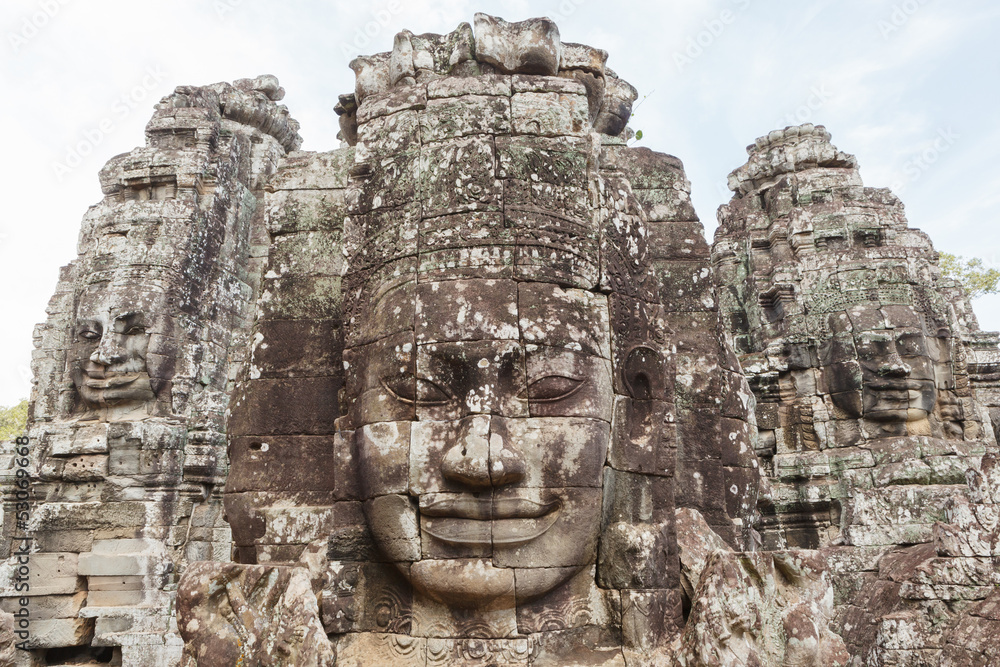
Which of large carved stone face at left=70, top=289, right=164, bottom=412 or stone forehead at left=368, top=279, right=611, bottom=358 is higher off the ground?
large carved stone face at left=70, top=289, right=164, bottom=412

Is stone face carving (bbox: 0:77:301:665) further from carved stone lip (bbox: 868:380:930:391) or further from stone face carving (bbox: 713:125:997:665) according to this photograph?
carved stone lip (bbox: 868:380:930:391)

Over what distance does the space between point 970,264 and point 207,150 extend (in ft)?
91.9

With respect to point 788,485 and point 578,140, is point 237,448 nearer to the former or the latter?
point 578,140

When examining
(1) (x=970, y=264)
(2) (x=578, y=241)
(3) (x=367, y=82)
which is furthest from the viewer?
(1) (x=970, y=264)

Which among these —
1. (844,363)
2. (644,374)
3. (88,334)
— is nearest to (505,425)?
(644,374)

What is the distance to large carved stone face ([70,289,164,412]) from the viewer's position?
31.1 feet

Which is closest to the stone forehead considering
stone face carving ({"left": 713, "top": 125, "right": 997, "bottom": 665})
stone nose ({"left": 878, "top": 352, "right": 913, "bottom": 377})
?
Result: stone face carving ({"left": 713, "top": 125, "right": 997, "bottom": 665})

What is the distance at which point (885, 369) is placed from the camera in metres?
10.9

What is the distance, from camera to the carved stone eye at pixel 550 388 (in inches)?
151

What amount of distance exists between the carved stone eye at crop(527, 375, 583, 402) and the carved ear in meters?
0.47

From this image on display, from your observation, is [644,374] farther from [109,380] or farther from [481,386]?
[109,380]

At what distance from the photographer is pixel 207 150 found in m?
10.7

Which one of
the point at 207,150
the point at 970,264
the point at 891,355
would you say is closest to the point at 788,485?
the point at 891,355

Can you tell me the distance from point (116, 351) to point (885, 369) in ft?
35.8
